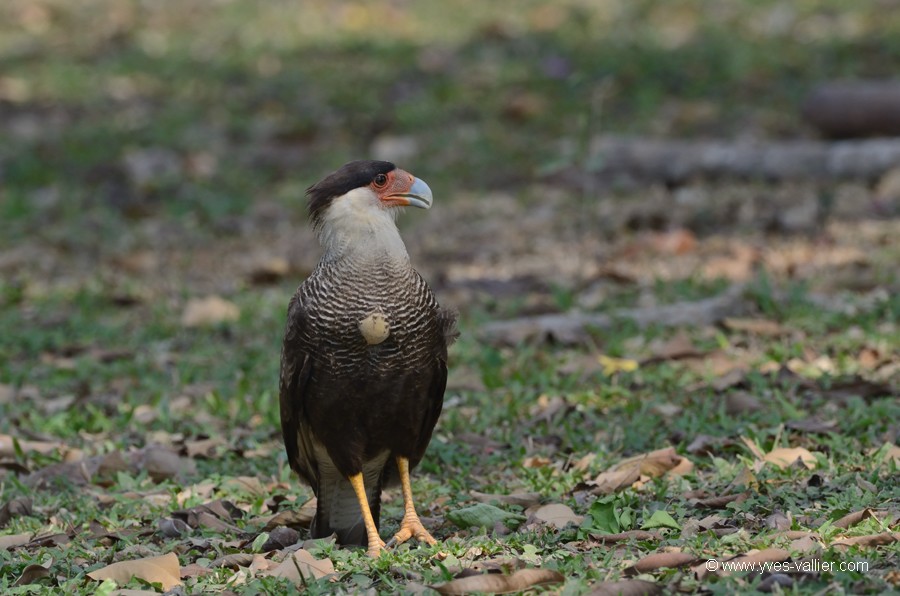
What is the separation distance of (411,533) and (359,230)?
108 cm

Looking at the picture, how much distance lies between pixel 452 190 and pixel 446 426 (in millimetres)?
4824

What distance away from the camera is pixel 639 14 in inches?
543

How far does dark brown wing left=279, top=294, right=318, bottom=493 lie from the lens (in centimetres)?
458

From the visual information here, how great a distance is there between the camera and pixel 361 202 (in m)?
4.66

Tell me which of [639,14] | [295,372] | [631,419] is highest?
[639,14]

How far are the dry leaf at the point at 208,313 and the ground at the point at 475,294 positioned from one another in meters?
0.02

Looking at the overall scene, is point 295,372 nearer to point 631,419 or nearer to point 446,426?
point 446,426

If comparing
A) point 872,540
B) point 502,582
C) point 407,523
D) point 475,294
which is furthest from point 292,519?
point 475,294

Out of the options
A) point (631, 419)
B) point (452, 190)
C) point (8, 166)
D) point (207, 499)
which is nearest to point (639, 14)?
point (452, 190)

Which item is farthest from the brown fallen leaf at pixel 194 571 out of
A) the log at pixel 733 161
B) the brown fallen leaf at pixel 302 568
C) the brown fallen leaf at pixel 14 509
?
the log at pixel 733 161

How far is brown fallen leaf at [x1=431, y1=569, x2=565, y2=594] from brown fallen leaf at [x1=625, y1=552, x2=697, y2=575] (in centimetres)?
23

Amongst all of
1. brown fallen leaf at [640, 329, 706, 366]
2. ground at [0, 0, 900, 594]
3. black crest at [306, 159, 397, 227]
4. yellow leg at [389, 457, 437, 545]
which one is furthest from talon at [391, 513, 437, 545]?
brown fallen leaf at [640, 329, 706, 366]

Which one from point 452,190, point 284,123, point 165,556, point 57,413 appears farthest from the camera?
point 284,123

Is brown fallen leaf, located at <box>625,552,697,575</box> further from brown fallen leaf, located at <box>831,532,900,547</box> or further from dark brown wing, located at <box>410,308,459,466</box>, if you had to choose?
dark brown wing, located at <box>410,308,459,466</box>
